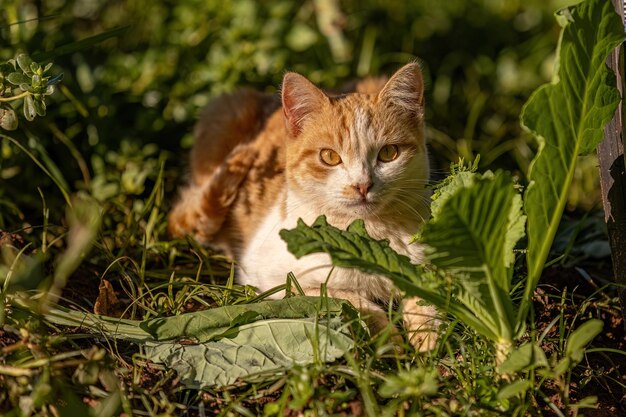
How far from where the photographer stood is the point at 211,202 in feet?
10.0

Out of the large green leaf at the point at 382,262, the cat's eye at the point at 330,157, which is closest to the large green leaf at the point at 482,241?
the large green leaf at the point at 382,262

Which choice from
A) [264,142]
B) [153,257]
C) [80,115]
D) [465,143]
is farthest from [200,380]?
[465,143]

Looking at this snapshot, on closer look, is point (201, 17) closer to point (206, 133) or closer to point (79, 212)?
point (206, 133)

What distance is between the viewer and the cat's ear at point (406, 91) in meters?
2.40

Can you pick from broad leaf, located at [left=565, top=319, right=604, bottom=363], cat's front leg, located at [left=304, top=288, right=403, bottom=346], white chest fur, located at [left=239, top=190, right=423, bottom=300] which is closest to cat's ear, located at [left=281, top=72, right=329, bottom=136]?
white chest fur, located at [left=239, top=190, right=423, bottom=300]

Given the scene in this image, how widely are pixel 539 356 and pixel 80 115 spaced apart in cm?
241

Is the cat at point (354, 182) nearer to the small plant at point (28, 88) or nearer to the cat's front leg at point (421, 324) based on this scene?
the cat's front leg at point (421, 324)

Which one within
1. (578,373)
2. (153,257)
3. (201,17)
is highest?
(201,17)

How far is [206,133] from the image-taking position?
3.30 metres

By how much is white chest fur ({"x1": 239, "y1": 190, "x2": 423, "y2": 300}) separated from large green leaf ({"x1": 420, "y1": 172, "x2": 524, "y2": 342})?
50 centimetres

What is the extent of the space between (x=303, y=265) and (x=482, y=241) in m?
0.82

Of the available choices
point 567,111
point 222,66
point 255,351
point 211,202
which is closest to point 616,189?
point 567,111

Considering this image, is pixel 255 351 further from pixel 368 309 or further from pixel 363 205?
pixel 363 205

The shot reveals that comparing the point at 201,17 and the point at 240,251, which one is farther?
the point at 201,17
